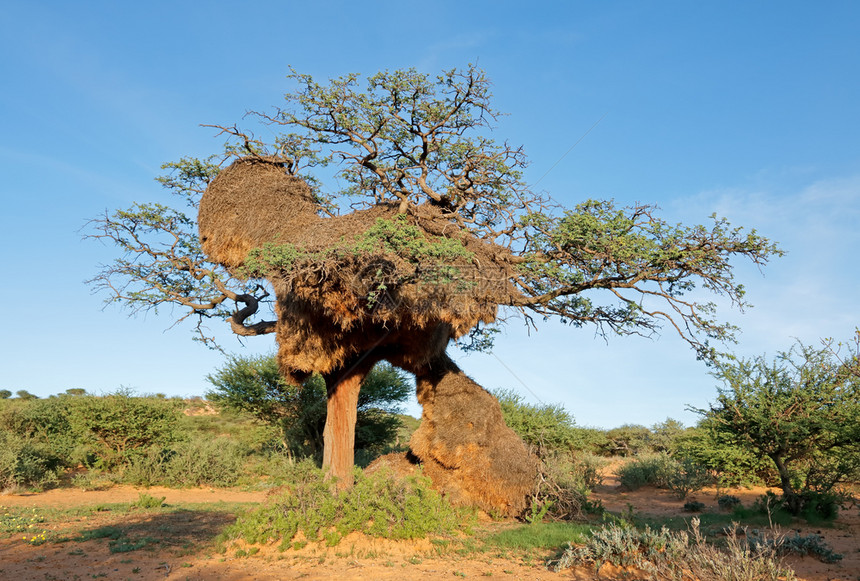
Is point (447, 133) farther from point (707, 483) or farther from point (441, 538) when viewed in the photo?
point (707, 483)

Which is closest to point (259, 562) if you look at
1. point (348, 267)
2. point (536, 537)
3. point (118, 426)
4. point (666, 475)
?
point (536, 537)

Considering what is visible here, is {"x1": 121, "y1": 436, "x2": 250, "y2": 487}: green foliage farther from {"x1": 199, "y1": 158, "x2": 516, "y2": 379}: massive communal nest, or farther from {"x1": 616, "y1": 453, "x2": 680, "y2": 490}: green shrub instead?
{"x1": 616, "y1": 453, "x2": 680, "y2": 490}: green shrub

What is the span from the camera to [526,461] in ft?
40.9

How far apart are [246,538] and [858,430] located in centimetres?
1186

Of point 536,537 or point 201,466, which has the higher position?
point 201,466

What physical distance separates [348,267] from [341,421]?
4.32 m

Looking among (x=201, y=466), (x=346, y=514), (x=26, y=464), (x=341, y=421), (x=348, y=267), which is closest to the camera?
(x=346, y=514)

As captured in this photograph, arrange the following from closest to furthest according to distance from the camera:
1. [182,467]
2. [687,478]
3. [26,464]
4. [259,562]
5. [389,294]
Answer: [259,562] → [389,294] → [26,464] → [687,478] → [182,467]

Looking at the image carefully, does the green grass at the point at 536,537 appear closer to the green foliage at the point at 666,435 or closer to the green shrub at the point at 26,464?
the green shrub at the point at 26,464

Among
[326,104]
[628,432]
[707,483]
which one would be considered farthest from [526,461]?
[628,432]

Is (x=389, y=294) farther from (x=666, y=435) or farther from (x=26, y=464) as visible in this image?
(x=666, y=435)

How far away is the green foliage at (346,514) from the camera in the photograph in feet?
27.6

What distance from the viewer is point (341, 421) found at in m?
12.5

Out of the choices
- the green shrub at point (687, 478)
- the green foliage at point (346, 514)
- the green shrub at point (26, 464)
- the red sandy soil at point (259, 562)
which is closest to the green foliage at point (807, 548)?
the red sandy soil at point (259, 562)
